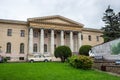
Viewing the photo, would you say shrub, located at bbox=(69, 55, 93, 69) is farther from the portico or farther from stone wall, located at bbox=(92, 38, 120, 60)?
the portico

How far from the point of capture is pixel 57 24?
5125cm

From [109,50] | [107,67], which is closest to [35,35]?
[109,50]

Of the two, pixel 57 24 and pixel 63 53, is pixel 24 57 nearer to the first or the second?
pixel 57 24

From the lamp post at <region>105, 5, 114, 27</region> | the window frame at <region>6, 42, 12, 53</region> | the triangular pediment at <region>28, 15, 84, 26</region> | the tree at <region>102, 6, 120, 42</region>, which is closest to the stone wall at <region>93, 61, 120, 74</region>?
the tree at <region>102, 6, 120, 42</region>

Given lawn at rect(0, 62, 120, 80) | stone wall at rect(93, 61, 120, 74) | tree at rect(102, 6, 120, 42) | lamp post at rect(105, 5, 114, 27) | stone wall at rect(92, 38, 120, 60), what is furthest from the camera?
lamp post at rect(105, 5, 114, 27)

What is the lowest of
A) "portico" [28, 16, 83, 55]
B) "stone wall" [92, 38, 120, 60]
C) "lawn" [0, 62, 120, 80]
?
"lawn" [0, 62, 120, 80]

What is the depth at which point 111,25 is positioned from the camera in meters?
50.0

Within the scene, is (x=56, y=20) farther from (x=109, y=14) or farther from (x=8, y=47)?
(x=109, y=14)

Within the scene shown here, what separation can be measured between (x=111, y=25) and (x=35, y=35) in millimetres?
19187

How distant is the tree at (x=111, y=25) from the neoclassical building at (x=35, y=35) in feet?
23.6

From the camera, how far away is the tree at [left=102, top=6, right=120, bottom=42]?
46.9 meters

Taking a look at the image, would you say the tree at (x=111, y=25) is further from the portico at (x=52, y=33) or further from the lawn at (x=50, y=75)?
the lawn at (x=50, y=75)

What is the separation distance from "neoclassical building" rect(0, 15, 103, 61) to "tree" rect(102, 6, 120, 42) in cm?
720

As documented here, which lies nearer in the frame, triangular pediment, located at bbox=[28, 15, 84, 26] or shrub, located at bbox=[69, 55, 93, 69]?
shrub, located at bbox=[69, 55, 93, 69]
